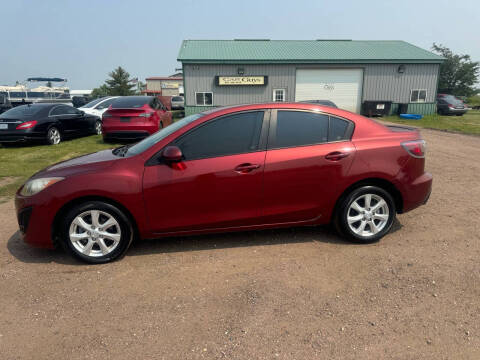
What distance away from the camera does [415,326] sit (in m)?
2.49

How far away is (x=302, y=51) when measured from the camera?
23.2 m

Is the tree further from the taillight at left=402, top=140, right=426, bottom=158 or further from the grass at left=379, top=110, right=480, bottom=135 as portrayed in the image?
the taillight at left=402, top=140, right=426, bottom=158

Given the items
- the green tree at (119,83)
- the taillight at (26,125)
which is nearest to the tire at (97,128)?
the taillight at (26,125)

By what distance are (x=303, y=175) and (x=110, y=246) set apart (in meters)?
2.16

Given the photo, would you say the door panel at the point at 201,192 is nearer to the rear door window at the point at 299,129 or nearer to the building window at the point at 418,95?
the rear door window at the point at 299,129

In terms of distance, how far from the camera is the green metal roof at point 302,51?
21.6 m

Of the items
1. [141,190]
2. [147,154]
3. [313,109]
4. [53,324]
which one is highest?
[313,109]

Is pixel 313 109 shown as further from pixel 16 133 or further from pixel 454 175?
pixel 16 133

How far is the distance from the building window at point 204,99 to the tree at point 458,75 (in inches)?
1563

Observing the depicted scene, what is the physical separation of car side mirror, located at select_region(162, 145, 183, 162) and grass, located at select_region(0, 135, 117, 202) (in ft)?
13.3

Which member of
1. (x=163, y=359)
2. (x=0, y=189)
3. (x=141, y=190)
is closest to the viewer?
(x=163, y=359)

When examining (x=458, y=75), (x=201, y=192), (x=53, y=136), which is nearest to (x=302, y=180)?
(x=201, y=192)

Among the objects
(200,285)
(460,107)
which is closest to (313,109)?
(200,285)

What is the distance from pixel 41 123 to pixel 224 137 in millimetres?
9212
